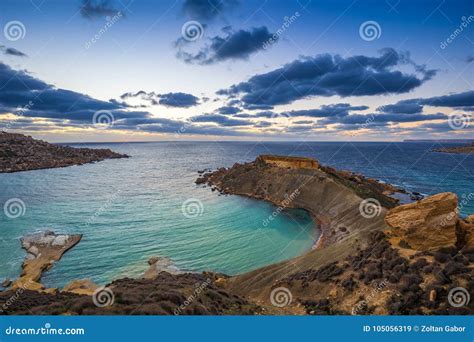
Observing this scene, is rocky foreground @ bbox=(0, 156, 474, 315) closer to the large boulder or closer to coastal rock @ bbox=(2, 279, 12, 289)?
the large boulder

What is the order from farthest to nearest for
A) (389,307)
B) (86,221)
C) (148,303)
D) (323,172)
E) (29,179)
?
(29,179), (323,172), (86,221), (389,307), (148,303)

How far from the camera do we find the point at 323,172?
52938 millimetres

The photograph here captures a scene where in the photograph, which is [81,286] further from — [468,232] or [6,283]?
[468,232]

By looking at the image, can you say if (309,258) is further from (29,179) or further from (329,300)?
(29,179)

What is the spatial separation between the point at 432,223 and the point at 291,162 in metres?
45.5

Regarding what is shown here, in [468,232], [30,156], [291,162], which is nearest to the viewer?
[468,232]

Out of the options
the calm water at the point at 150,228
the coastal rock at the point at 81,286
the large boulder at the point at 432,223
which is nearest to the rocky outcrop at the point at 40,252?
the calm water at the point at 150,228

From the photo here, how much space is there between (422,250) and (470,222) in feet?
11.3

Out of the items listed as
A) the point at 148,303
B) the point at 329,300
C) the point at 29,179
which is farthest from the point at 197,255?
the point at 29,179

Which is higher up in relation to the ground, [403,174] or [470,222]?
[403,174]

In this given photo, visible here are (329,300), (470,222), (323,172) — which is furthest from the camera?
(323,172)

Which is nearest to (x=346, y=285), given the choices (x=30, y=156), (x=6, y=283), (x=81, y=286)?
(x=81, y=286)

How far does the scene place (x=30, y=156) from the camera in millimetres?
108625

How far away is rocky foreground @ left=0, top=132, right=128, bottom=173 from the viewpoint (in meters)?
96.8
